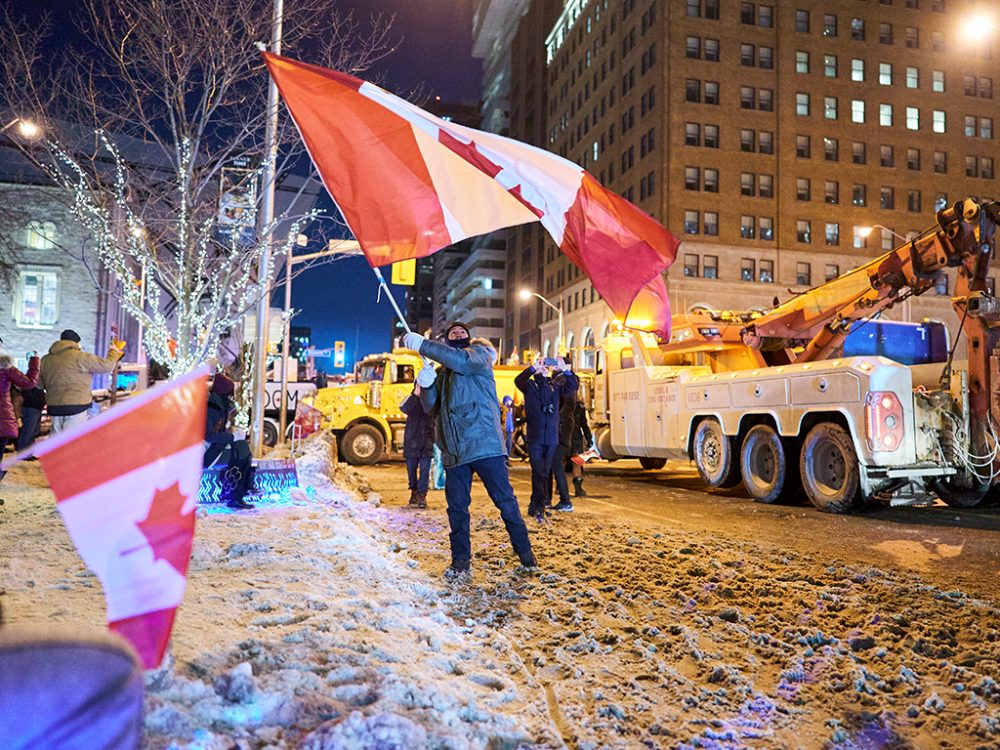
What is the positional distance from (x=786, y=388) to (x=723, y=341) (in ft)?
11.0

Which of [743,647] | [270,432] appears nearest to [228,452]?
[743,647]

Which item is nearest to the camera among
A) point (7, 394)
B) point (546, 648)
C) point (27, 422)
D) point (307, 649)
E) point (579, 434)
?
point (307, 649)

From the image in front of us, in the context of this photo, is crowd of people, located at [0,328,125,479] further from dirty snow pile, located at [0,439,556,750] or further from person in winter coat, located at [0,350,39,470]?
dirty snow pile, located at [0,439,556,750]

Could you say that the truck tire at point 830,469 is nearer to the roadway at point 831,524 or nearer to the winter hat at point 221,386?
the roadway at point 831,524

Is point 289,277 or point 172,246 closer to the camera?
point 172,246

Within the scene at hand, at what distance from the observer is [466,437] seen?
629cm

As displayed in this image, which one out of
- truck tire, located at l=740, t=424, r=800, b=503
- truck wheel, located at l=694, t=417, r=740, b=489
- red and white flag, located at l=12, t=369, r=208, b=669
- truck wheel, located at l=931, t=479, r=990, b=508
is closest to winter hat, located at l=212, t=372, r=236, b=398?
red and white flag, located at l=12, t=369, r=208, b=669

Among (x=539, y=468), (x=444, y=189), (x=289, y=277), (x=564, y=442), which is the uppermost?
(x=289, y=277)

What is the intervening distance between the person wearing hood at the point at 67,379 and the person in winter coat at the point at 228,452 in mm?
2044

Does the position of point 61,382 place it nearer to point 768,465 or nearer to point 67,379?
point 67,379

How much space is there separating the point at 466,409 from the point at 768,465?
791cm

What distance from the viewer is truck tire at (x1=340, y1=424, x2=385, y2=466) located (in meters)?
20.4

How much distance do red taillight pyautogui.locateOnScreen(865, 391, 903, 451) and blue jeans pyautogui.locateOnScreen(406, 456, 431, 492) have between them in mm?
6232

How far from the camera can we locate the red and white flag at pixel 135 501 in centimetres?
254
